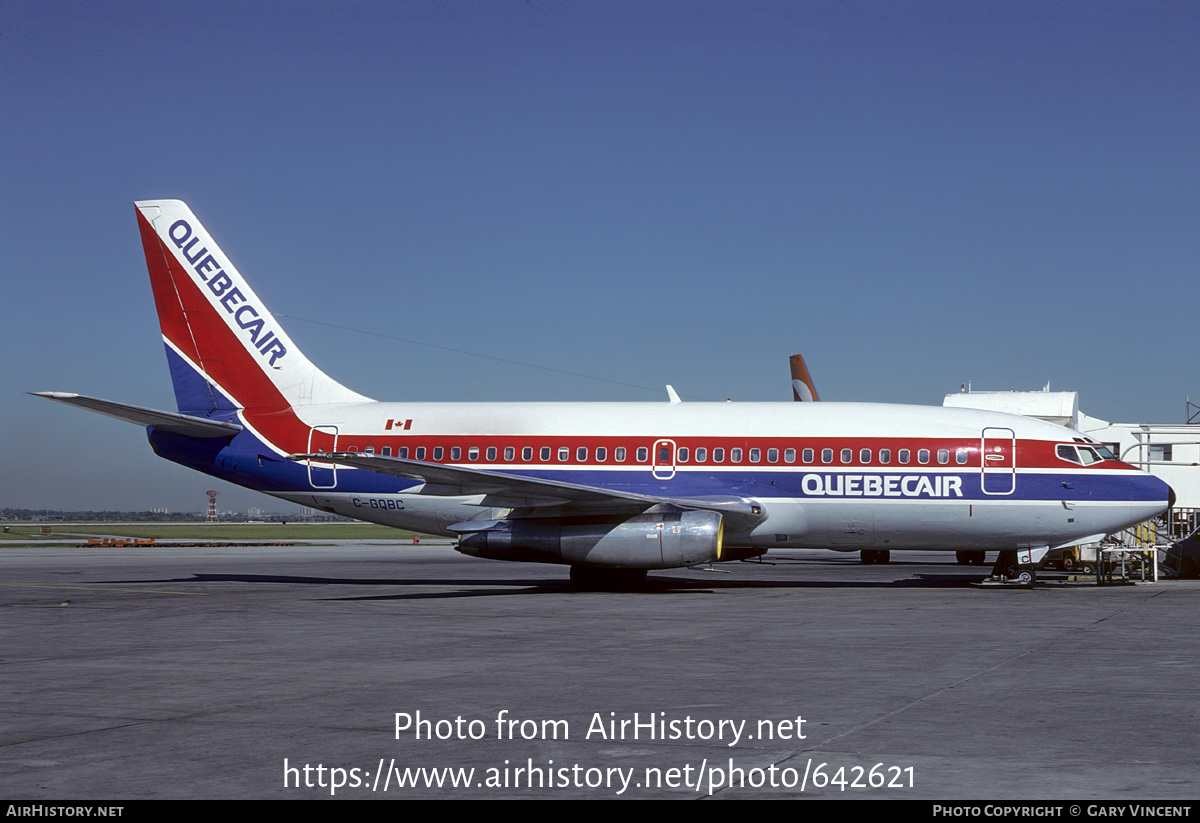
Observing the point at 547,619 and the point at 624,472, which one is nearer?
the point at 547,619

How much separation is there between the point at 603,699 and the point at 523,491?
1370 centimetres

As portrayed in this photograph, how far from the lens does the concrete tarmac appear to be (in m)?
7.40

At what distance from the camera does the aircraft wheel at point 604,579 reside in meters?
26.4

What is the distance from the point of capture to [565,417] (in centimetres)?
2758

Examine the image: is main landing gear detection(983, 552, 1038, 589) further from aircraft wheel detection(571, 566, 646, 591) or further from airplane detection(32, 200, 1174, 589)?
aircraft wheel detection(571, 566, 646, 591)

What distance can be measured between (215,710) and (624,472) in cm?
1708

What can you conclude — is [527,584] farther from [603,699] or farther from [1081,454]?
[603,699]

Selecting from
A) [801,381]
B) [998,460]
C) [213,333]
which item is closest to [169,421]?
[213,333]

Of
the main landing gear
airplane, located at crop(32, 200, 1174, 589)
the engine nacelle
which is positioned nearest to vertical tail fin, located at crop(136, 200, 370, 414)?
airplane, located at crop(32, 200, 1174, 589)

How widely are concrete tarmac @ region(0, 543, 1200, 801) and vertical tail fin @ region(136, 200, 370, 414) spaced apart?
8332 millimetres

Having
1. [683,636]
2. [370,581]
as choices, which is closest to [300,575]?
[370,581]

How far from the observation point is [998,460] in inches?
997

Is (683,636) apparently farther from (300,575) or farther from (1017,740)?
(300,575)

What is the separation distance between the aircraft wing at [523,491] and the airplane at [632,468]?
0.07 metres
